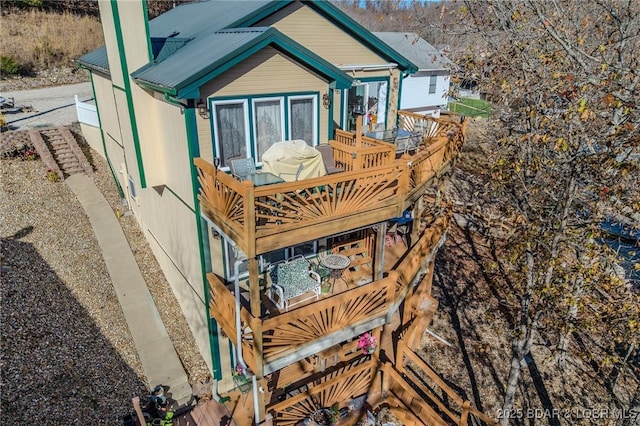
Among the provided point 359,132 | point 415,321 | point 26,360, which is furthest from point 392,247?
point 26,360

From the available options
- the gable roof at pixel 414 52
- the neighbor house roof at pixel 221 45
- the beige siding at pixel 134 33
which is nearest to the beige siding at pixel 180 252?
the neighbor house roof at pixel 221 45

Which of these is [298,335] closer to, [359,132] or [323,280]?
[323,280]

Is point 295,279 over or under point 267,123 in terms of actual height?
under

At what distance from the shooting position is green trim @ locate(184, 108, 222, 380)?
908cm

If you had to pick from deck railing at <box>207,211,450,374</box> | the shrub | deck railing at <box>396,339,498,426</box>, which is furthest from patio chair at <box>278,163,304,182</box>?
the shrub

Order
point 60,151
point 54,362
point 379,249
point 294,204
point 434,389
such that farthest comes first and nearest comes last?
point 60,151
point 434,389
point 54,362
point 379,249
point 294,204

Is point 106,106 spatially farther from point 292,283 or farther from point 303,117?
point 292,283

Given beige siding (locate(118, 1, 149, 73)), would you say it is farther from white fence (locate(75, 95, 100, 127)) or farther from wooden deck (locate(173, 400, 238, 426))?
white fence (locate(75, 95, 100, 127))

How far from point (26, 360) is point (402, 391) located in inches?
411

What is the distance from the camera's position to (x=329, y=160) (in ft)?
36.8

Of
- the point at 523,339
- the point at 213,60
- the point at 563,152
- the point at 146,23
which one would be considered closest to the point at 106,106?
the point at 146,23

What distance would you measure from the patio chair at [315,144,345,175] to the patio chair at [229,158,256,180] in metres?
2.08

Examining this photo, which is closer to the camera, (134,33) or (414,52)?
(134,33)

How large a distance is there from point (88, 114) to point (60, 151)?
2.29 m
